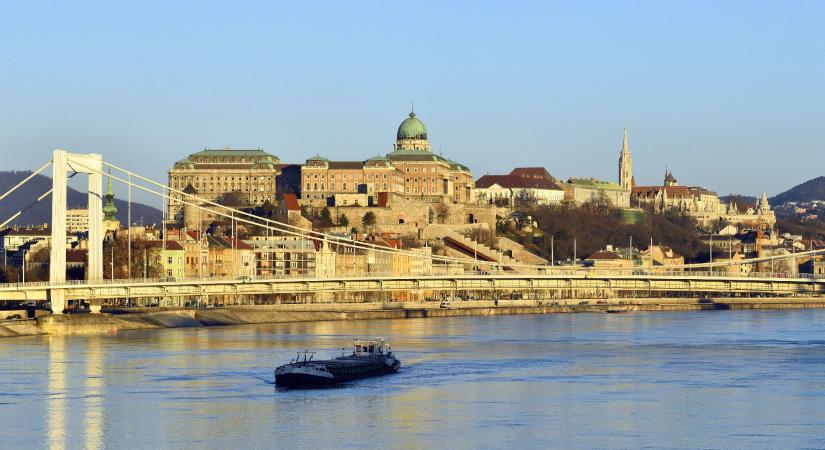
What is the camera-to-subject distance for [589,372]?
4719 centimetres

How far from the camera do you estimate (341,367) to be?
151ft

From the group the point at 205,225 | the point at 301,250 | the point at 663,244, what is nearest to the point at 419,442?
the point at 301,250

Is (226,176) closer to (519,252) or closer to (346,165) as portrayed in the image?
(346,165)

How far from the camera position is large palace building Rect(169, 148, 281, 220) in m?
119

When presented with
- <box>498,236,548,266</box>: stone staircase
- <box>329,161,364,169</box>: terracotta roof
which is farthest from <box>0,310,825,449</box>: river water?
<box>329,161,364,169</box>: terracotta roof

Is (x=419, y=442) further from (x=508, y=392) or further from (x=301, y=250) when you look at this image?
(x=301, y=250)

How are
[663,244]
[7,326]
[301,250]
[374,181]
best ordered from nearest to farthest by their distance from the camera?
[7,326] < [301,250] < [374,181] < [663,244]

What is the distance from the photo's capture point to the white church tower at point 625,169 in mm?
174613

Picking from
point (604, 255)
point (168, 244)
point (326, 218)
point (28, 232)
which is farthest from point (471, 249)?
point (168, 244)

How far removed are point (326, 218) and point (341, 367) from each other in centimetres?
6475

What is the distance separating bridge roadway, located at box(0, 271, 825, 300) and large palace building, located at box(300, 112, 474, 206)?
171ft

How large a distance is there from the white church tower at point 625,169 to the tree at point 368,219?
65041mm

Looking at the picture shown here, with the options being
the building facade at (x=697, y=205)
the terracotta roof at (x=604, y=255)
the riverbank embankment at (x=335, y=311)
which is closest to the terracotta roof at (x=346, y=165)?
the terracotta roof at (x=604, y=255)

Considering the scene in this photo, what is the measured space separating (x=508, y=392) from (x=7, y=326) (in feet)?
69.3
